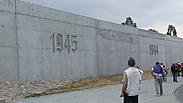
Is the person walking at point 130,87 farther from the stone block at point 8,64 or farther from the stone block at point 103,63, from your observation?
the stone block at point 103,63

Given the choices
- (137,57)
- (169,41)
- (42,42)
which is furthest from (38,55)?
(169,41)

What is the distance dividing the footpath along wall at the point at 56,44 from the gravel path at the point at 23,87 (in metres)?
0.61

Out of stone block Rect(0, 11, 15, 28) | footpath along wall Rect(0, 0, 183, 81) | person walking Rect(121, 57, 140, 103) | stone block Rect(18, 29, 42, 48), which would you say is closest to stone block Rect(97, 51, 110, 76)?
footpath along wall Rect(0, 0, 183, 81)

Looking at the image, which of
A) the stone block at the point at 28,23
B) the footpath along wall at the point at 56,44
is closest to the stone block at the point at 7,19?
the footpath along wall at the point at 56,44

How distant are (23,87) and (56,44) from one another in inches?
222

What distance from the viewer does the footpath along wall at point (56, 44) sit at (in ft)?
51.8

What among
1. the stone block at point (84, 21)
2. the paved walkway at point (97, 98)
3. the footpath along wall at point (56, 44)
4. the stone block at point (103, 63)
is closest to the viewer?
the paved walkway at point (97, 98)

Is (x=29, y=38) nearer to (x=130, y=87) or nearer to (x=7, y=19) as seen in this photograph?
(x=7, y=19)

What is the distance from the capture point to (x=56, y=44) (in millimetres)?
19500

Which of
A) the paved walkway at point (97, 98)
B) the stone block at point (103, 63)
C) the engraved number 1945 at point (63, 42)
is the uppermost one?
the engraved number 1945 at point (63, 42)

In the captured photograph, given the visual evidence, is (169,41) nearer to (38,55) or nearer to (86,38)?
(86,38)

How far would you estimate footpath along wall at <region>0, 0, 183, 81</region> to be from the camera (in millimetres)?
15801

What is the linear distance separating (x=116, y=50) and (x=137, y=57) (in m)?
5.81

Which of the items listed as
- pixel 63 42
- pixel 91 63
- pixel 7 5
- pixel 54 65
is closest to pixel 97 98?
pixel 54 65
